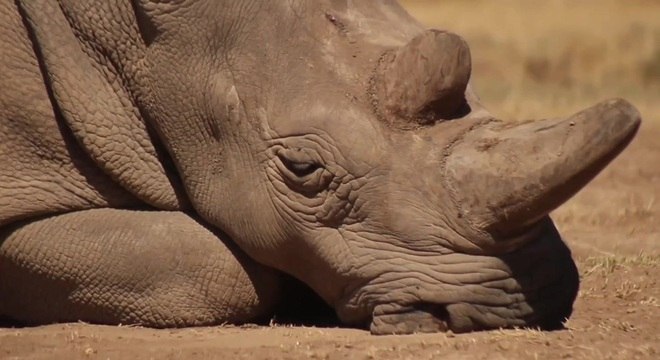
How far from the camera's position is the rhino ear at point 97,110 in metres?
6.48

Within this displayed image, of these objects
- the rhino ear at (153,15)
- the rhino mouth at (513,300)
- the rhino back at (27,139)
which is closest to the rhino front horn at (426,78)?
the rhino mouth at (513,300)

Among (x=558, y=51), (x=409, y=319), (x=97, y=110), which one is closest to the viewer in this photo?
(x=409, y=319)

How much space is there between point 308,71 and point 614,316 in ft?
5.08

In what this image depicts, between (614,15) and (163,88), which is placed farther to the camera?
(614,15)

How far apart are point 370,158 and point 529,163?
626 millimetres

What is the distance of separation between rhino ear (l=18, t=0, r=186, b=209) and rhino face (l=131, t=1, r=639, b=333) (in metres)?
0.15

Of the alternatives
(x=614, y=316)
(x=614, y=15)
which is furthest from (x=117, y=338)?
(x=614, y=15)

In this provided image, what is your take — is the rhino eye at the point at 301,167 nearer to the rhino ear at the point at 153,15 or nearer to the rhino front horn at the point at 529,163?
the rhino front horn at the point at 529,163

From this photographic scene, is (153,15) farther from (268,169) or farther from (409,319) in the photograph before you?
(409,319)

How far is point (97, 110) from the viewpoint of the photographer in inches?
257

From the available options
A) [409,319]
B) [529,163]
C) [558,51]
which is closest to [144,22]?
[409,319]

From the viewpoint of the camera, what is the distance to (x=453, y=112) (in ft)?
19.9

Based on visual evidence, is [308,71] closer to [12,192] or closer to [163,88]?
[163,88]

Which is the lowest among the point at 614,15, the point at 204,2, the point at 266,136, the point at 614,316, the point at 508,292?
the point at 614,15
